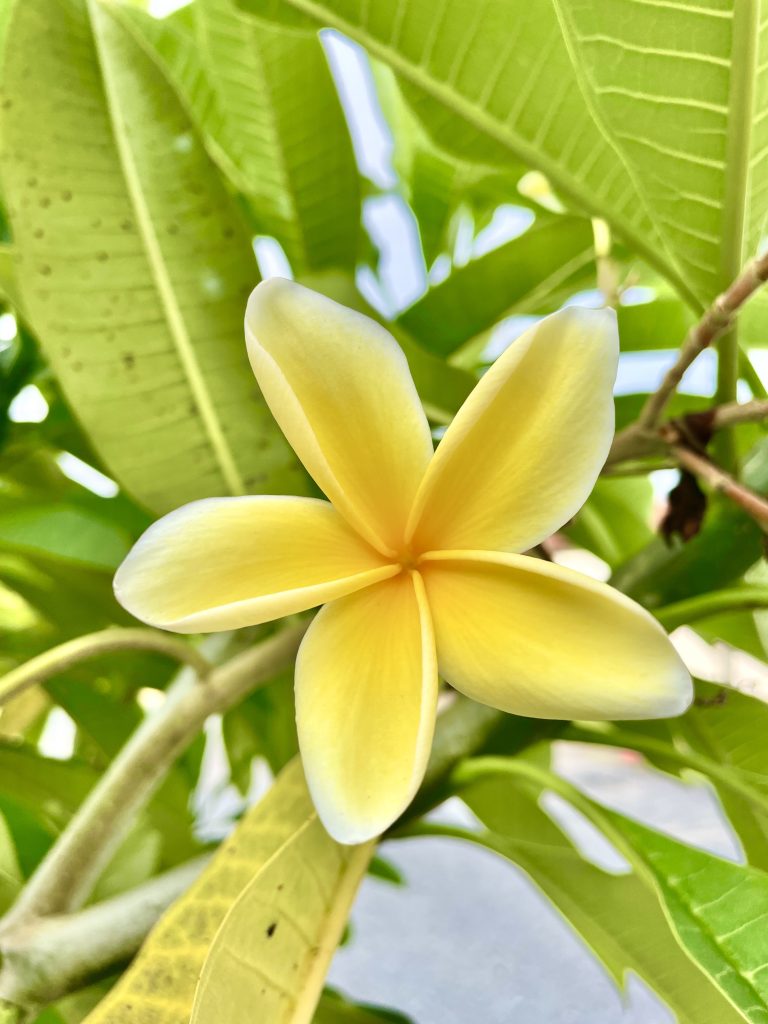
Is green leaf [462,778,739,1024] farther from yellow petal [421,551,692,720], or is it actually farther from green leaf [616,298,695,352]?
green leaf [616,298,695,352]

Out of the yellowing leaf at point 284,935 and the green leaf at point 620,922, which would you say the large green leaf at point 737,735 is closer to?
the green leaf at point 620,922

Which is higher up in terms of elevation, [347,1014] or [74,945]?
[74,945]

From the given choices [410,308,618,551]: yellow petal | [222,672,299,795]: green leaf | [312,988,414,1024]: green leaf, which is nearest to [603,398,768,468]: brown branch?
[410,308,618,551]: yellow petal

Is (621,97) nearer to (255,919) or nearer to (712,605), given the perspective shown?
(712,605)

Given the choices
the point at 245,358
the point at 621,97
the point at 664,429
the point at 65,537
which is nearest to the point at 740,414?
the point at 664,429

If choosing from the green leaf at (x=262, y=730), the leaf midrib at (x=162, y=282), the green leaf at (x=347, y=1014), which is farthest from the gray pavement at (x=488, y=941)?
the leaf midrib at (x=162, y=282)

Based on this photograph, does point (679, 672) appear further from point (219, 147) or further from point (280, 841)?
point (219, 147)

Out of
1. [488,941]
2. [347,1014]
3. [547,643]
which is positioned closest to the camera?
[547,643]
